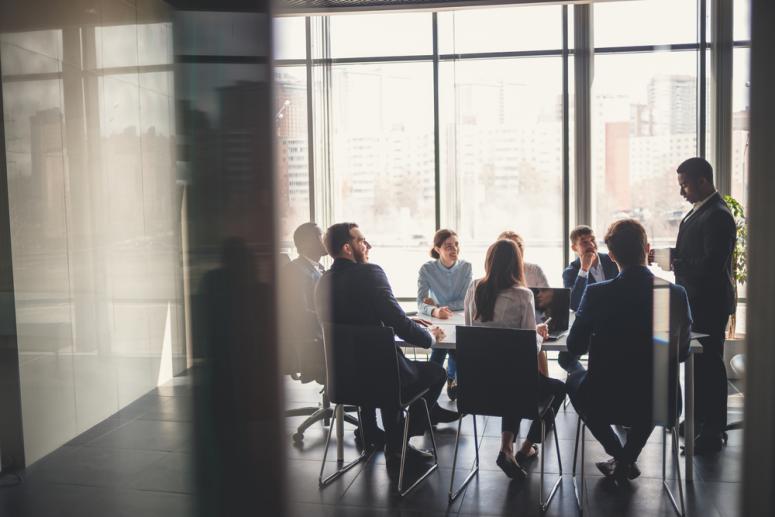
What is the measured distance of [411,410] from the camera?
3512 mm

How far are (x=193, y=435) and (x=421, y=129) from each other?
588cm

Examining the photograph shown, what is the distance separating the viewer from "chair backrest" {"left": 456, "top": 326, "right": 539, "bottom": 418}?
2.96 m

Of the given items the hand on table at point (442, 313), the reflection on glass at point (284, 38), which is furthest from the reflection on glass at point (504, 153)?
the reflection on glass at point (284, 38)

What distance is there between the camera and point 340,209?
664 centimetres

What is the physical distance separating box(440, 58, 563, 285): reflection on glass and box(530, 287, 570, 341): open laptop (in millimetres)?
2515

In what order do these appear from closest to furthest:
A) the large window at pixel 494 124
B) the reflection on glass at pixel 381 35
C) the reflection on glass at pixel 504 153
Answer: the large window at pixel 494 124 → the reflection on glass at pixel 504 153 → the reflection on glass at pixel 381 35

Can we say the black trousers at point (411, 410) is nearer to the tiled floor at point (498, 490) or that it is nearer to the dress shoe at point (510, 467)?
the tiled floor at point (498, 490)

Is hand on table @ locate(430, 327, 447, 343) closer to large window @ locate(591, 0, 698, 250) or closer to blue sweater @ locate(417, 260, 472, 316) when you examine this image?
blue sweater @ locate(417, 260, 472, 316)

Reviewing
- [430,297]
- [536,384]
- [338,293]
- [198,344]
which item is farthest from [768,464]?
[430,297]

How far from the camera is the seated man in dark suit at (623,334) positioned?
9.52ft

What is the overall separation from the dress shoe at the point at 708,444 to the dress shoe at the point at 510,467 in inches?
44.0

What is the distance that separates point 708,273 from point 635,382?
108 centimetres

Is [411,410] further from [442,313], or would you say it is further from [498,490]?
[442,313]

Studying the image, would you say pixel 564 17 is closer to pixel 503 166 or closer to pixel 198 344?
pixel 503 166
